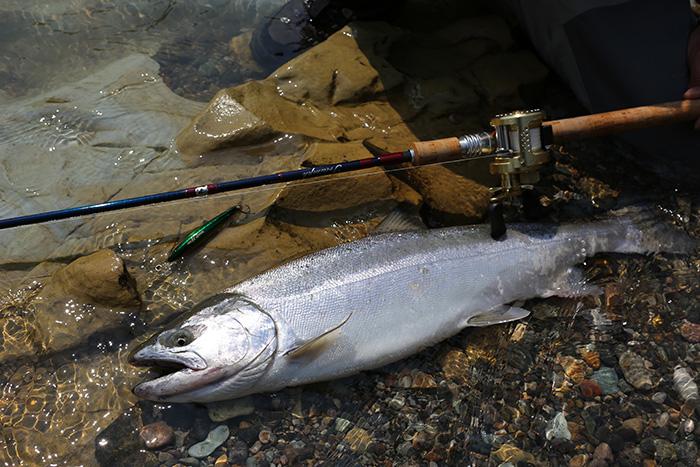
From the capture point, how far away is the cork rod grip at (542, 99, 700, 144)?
3.84m

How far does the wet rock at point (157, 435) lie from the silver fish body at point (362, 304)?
0.25m

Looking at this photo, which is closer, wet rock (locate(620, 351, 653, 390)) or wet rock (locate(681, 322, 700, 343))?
wet rock (locate(620, 351, 653, 390))

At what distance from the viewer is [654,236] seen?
402 centimetres

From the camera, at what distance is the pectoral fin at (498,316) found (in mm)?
3590

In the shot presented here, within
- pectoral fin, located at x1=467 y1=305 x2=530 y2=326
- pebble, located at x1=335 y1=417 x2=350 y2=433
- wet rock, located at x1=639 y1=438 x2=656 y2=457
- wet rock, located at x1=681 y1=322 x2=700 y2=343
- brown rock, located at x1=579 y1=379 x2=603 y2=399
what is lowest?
wet rock, located at x1=639 y1=438 x2=656 y2=457

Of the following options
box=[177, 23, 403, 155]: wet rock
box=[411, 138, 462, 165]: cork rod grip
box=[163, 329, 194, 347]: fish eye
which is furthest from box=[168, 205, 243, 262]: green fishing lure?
box=[411, 138, 462, 165]: cork rod grip

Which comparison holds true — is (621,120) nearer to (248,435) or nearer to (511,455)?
(511,455)

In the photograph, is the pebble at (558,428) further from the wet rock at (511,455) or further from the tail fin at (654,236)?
the tail fin at (654,236)

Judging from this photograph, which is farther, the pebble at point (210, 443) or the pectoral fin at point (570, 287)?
the pectoral fin at point (570, 287)

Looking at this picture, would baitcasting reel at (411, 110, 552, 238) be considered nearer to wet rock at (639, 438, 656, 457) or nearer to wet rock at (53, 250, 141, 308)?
wet rock at (639, 438, 656, 457)

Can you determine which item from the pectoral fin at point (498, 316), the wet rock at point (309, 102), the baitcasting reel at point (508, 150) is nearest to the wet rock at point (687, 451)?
the pectoral fin at point (498, 316)

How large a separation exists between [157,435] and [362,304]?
5.37 feet

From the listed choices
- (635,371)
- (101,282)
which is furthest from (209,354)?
(635,371)

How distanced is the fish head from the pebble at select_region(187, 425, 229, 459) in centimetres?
25
